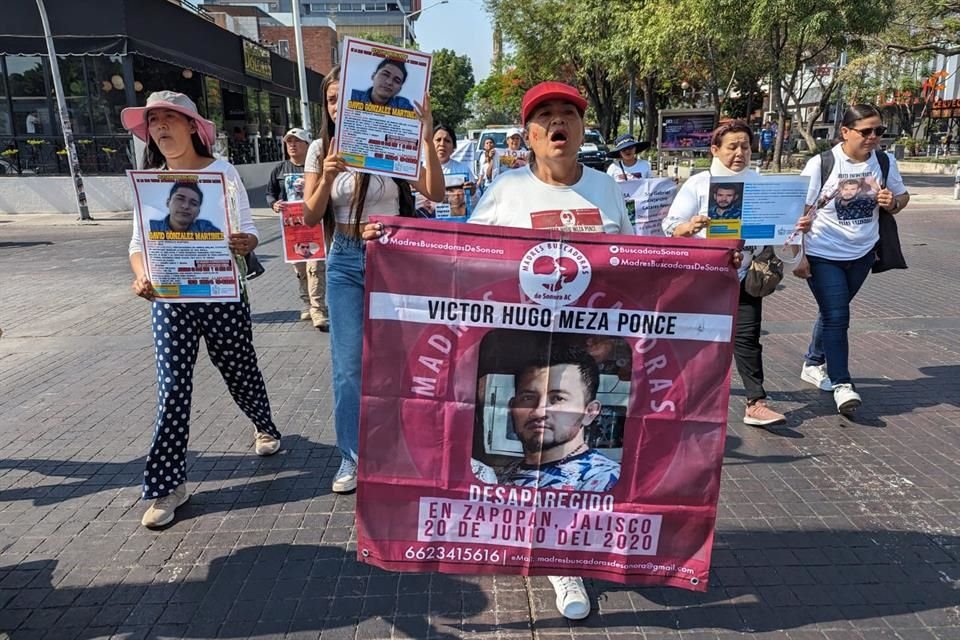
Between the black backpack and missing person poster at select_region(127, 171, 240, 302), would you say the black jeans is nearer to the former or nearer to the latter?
the black backpack

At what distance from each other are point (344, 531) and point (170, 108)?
6.91ft

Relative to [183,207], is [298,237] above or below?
below

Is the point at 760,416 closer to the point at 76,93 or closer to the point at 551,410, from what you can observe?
the point at 551,410

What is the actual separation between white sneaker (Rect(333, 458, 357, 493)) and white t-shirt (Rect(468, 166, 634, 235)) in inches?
63.1

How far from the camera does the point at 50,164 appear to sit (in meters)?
18.4

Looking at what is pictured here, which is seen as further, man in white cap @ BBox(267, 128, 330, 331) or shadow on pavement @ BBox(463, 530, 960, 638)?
man in white cap @ BBox(267, 128, 330, 331)

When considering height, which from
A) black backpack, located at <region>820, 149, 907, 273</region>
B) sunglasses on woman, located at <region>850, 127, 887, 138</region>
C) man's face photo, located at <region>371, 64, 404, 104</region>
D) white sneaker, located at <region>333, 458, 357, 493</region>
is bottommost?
white sneaker, located at <region>333, 458, 357, 493</region>

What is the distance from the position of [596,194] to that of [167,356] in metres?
2.12

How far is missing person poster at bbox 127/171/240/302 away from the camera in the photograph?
3010 mm

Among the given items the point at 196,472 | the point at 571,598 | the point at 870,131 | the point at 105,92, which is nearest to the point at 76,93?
the point at 105,92

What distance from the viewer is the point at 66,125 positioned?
16.2 meters

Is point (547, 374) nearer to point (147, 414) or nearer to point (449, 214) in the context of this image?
point (147, 414)

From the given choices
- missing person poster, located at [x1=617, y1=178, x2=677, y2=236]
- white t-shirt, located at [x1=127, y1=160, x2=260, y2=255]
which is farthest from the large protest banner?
missing person poster, located at [x1=617, y1=178, x2=677, y2=236]

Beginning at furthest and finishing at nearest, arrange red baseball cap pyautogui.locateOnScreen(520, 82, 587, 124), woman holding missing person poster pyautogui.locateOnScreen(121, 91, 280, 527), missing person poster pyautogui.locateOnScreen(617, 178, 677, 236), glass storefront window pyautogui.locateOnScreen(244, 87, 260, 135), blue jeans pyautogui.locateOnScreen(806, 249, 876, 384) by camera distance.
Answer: glass storefront window pyautogui.locateOnScreen(244, 87, 260, 135) < missing person poster pyautogui.locateOnScreen(617, 178, 677, 236) < blue jeans pyautogui.locateOnScreen(806, 249, 876, 384) < woman holding missing person poster pyautogui.locateOnScreen(121, 91, 280, 527) < red baseball cap pyautogui.locateOnScreen(520, 82, 587, 124)
